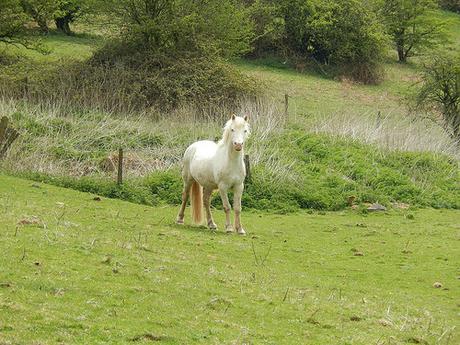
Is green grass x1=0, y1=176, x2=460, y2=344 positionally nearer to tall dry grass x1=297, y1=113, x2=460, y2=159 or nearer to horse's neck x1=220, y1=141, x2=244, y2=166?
horse's neck x1=220, y1=141, x2=244, y2=166

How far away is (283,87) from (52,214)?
3120 cm

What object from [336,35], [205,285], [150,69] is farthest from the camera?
[336,35]

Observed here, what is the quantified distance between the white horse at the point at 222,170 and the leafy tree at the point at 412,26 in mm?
44151

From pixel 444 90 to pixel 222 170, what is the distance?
20157 mm

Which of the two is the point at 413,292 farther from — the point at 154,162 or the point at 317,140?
the point at 317,140

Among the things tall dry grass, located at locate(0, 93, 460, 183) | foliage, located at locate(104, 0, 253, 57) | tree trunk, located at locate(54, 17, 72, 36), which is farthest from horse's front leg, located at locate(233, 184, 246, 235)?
tree trunk, located at locate(54, 17, 72, 36)

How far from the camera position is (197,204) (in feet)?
56.2

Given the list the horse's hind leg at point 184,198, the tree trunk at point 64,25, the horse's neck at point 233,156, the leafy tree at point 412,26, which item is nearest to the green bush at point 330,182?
the horse's hind leg at point 184,198

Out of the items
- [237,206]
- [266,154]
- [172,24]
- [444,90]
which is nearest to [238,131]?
[237,206]

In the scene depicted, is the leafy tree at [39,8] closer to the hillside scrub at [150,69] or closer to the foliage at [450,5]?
the hillside scrub at [150,69]

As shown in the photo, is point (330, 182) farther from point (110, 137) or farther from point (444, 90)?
point (444, 90)

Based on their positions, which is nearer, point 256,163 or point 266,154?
point 256,163

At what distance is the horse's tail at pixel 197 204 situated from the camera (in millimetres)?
17047

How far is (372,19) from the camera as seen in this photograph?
177ft
